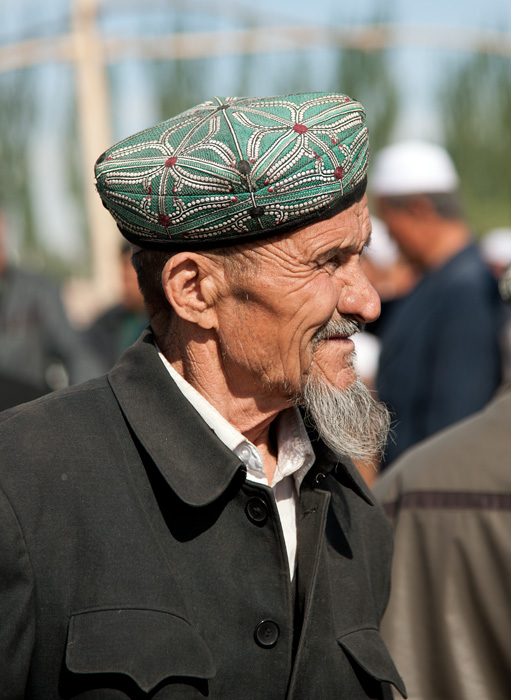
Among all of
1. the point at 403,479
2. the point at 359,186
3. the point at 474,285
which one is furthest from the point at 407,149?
the point at 359,186

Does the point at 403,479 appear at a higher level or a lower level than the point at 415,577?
higher

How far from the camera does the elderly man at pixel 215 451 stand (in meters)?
Result: 1.56

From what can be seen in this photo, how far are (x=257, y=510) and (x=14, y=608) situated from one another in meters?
0.51

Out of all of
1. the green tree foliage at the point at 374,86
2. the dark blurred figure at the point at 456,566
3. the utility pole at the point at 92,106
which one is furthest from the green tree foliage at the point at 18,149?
the dark blurred figure at the point at 456,566

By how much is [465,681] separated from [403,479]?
57cm

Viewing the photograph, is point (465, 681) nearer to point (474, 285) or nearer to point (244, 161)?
point (244, 161)

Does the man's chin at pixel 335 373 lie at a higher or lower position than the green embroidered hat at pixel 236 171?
lower

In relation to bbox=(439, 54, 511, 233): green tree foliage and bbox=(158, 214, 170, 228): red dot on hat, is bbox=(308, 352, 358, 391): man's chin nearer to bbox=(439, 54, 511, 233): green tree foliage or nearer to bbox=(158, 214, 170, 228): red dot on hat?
bbox=(158, 214, 170, 228): red dot on hat

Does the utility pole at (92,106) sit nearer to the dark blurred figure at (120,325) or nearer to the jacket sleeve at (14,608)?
the dark blurred figure at (120,325)

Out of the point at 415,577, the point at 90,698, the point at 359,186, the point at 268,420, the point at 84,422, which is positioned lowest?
the point at 415,577

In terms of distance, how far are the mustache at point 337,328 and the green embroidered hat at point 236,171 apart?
0.80 feet

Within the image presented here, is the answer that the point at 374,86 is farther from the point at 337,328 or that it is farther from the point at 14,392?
the point at 337,328

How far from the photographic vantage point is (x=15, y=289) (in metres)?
5.57

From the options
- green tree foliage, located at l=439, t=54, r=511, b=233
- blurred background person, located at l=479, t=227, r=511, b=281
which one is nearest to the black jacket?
blurred background person, located at l=479, t=227, r=511, b=281
